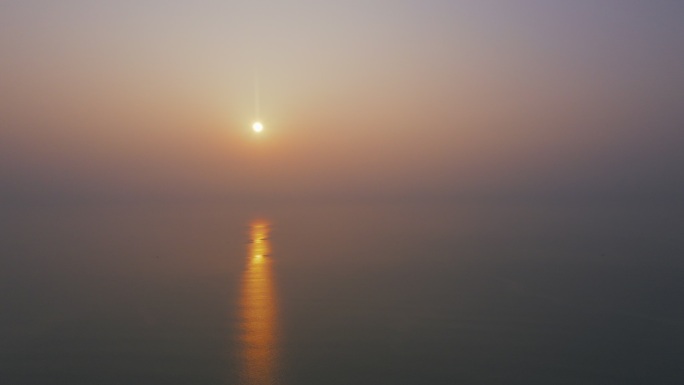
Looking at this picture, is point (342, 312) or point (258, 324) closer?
point (258, 324)

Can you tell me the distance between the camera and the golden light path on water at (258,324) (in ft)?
47.1

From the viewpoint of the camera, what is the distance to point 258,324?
18391 mm

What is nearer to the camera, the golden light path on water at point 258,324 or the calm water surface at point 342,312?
the golden light path on water at point 258,324

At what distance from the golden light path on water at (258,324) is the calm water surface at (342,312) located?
0.29 ft

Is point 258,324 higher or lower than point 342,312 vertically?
lower

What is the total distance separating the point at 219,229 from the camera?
156 feet

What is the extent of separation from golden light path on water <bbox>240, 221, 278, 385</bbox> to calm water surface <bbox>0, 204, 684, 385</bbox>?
9 centimetres

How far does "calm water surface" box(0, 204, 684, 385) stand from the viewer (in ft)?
47.6

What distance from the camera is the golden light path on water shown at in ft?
47.1

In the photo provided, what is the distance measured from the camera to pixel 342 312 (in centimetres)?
1964

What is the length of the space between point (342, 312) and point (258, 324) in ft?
10.2

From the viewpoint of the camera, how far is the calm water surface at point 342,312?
47.6 feet

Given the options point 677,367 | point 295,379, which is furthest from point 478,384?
point 677,367

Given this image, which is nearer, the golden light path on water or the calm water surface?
the golden light path on water
